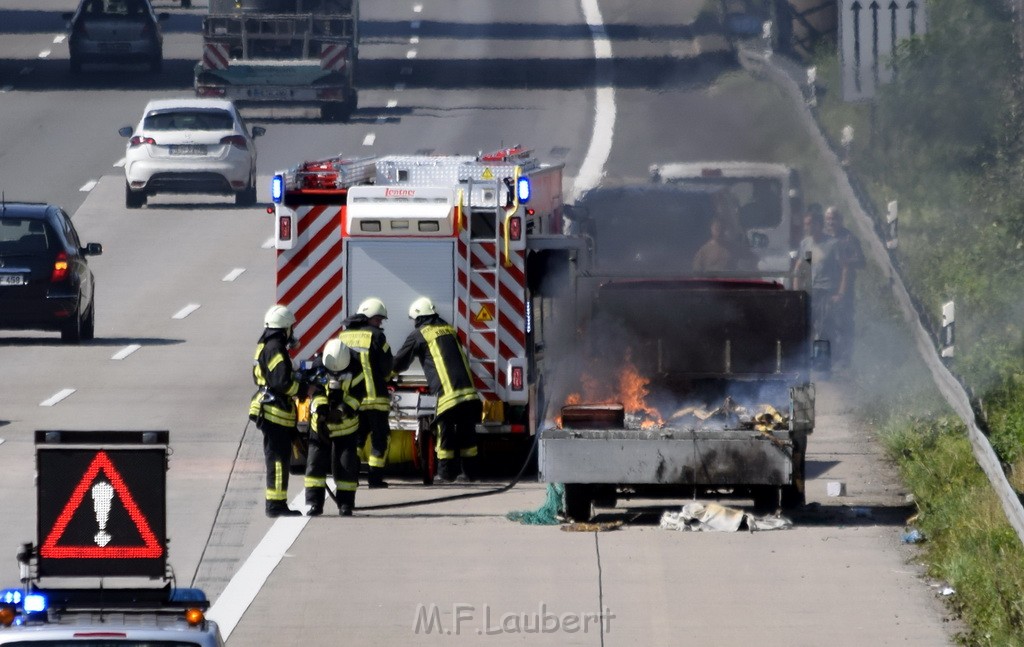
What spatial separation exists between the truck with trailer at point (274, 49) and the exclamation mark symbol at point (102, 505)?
108 feet

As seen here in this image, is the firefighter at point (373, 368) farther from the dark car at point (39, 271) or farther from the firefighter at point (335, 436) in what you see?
the dark car at point (39, 271)

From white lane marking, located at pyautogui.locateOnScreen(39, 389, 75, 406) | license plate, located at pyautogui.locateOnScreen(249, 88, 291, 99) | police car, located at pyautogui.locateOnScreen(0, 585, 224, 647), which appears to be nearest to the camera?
police car, located at pyautogui.locateOnScreen(0, 585, 224, 647)

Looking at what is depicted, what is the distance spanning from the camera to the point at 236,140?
109 ft

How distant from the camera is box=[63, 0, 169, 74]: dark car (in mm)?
45781

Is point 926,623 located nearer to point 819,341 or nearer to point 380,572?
point 380,572

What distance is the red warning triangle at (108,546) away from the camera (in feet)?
27.9

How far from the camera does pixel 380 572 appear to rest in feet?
42.4

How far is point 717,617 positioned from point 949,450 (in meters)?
4.15

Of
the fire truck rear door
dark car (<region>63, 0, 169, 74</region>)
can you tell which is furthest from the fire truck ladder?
dark car (<region>63, 0, 169, 74</region>)

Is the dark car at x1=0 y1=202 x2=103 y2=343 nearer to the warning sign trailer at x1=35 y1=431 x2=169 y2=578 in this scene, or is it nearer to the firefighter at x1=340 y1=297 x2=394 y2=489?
the firefighter at x1=340 y1=297 x2=394 y2=489

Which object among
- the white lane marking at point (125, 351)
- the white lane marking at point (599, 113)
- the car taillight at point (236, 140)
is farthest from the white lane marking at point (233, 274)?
the white lane marking at point (125, 351)

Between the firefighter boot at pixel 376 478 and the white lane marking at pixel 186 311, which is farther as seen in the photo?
the white lane marking at pixel 186 311

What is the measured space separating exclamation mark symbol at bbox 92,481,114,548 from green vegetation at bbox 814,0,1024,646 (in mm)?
4273

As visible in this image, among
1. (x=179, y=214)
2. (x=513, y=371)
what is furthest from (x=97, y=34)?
(x=513, y=371)
